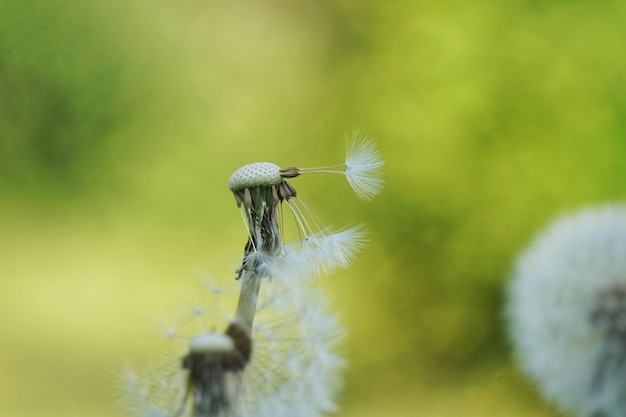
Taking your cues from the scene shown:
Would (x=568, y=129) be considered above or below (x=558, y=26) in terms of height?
below

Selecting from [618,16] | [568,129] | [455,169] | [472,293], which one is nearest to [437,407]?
[472,293]

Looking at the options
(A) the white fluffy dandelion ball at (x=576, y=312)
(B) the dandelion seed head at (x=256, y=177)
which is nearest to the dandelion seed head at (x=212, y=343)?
(B) the dandelion seed head at (x=256, y=177)

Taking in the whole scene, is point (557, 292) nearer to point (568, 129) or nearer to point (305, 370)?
point (305, 370)

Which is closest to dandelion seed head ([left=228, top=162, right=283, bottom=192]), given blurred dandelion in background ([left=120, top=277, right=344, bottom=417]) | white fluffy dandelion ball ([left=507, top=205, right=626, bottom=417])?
blurred dandelion in background ([left=120, top=277, right=344, bottom=417])

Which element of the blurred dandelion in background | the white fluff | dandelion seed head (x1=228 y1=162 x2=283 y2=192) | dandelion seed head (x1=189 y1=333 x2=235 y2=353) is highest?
the white fluff

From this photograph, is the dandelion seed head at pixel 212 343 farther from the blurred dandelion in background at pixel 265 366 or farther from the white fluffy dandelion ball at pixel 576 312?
the white fluffy dandelion ball at pixel 576 312

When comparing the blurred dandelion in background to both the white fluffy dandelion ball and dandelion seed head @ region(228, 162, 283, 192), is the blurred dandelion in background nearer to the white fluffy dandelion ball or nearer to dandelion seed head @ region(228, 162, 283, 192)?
dandelion seed head @ region(228, 162, 283, 192)
